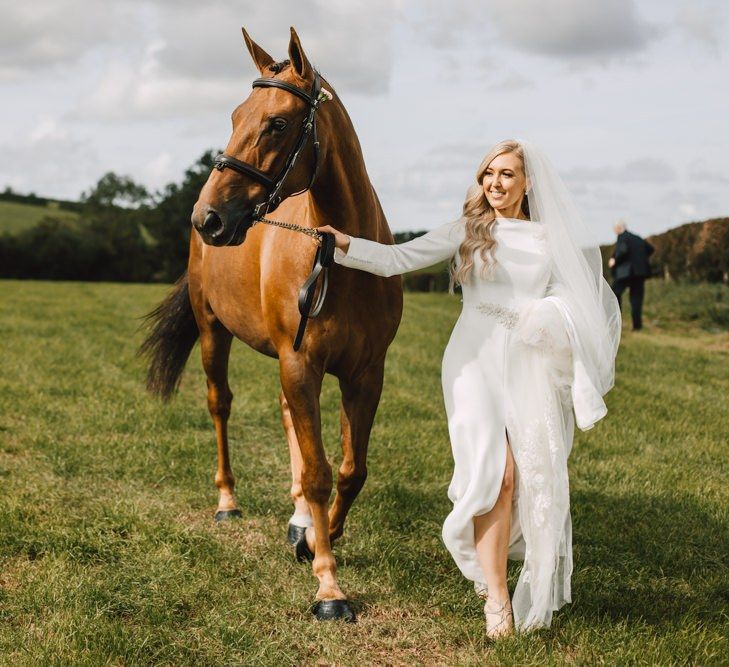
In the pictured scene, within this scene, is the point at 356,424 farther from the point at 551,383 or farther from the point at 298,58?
the point at 298,58

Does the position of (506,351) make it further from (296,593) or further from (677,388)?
(677,388)

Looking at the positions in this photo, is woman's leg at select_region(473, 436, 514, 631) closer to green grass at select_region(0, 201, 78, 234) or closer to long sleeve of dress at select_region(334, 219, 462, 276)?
long sleeve of dress at select_region(334, 219, 462, 276)

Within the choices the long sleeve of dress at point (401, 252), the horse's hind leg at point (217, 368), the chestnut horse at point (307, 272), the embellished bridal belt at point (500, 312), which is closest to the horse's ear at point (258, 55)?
the chestnut horse at point (307, 272)

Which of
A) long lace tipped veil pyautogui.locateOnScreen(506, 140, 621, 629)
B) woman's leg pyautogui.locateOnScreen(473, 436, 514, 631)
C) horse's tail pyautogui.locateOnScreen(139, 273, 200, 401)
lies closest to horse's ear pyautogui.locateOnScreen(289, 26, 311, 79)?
long lace tipped veil pyautogui.locateOnScreen(506, 140, 621, 629)

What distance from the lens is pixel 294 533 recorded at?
4949 mm

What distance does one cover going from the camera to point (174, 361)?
261 inches

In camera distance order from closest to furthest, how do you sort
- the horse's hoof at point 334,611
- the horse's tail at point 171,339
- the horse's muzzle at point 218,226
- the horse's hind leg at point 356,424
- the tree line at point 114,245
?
the horse's muzzle at point 218,226, the horse's hoof at point 334,611, the horse's hind leg at point 356,424, the horse's tail at point 171,339, the tree line at point 114,245

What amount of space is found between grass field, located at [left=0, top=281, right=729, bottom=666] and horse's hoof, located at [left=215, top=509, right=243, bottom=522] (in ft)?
0.27

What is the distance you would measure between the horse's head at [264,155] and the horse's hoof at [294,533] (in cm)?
218

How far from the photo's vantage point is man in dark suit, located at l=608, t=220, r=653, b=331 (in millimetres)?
16250

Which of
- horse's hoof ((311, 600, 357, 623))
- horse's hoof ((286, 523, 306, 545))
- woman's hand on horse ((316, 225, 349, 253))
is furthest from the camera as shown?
horse's hoof ((286, 523, 306, 545))

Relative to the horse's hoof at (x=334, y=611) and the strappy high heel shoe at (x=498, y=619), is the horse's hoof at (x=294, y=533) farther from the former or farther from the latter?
the strappy high heel shoe at (x=498, y=619)

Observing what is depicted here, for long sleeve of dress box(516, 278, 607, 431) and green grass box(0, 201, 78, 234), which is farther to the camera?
green grass box(0, 201, 78, 234)

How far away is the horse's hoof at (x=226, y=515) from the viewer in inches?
209
